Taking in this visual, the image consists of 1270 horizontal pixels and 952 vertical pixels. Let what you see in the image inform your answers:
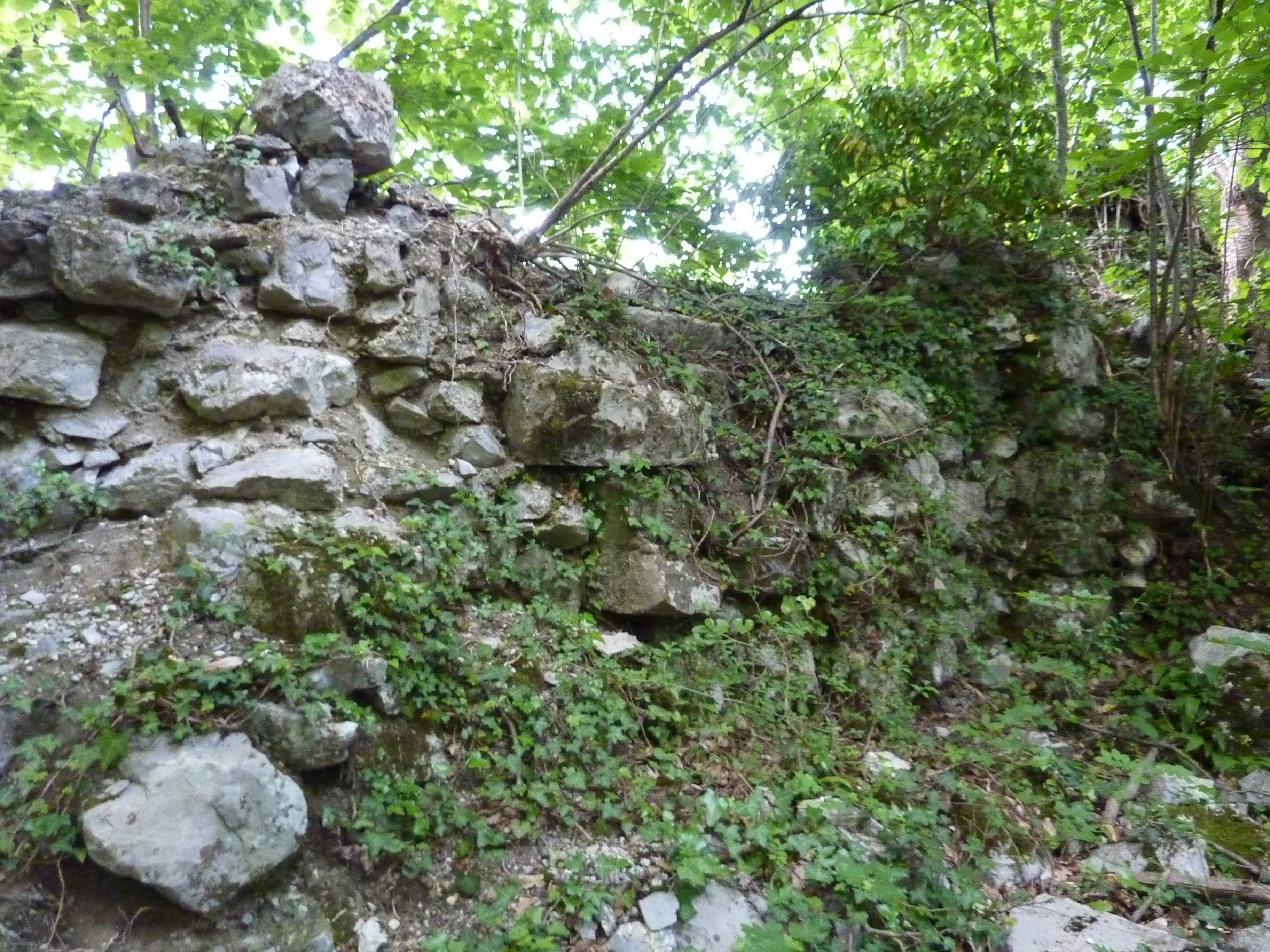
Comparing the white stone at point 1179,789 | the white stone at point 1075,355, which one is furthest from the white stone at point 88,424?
the white stone at point 1075,355

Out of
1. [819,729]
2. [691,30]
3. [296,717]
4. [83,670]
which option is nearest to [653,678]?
[819,729]

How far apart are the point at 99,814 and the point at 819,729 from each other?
3182 mm

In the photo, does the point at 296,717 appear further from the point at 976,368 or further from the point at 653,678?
the point at 976,368

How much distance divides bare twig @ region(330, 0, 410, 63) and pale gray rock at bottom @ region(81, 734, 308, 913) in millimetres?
5997

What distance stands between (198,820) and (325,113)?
13.4ft

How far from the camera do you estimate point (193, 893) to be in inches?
91.7

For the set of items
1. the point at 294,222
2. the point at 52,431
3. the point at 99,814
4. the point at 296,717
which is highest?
the point at 294,222

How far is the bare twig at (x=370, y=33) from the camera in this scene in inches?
251

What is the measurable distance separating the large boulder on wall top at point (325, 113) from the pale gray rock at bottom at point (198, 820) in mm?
3701

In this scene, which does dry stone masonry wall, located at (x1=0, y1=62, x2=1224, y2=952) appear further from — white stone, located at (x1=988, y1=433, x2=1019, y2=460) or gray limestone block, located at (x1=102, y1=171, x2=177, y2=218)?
white stone, located at (x1=988, y1=433, x2=1019, y2=460)

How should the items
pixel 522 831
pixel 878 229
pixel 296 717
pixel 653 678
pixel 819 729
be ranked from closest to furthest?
pixel 296 717
pixel 522 831
pixel 653 678
pixel 819 729
pixel 878 229

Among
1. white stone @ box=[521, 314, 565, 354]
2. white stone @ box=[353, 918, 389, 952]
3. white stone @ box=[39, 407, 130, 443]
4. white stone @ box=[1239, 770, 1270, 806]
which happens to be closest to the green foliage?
white stone @ box=[39, 407, 130, 443]

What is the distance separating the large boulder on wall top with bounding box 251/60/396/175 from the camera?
462 cm

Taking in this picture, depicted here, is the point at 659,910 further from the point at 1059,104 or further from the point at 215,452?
the point at 1059,104
